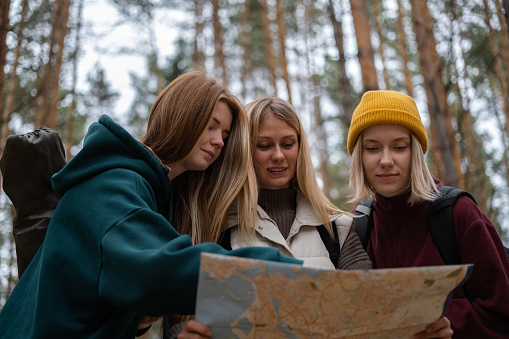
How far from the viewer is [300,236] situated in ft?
8.48

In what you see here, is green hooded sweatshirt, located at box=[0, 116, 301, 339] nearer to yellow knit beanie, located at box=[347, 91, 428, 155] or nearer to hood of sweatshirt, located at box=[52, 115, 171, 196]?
hood of sweatshirt, located at box=[52, 115, 171, 196]

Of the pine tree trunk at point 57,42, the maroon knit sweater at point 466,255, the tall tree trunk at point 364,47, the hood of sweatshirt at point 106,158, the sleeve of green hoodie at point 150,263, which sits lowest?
the maroon knit sweater at point 466,255

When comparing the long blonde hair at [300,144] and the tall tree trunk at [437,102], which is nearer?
the long blonde hair at [300,144]

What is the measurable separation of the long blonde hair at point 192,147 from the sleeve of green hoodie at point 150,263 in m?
0.76

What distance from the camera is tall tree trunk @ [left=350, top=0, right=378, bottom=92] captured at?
620 centimetres

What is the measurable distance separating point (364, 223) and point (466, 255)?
706 millimetres

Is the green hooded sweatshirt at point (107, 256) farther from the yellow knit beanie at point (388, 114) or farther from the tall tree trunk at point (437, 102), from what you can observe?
the tall tree trunk at point (437, 102)

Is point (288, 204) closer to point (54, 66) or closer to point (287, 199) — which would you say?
point (287, 199)

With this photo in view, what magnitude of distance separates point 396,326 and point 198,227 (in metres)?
1.21

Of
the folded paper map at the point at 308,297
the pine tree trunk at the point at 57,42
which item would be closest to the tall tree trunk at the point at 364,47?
the folded paper map at the point at 308,297

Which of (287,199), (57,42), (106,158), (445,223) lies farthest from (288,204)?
(57,42)

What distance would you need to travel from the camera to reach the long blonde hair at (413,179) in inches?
101

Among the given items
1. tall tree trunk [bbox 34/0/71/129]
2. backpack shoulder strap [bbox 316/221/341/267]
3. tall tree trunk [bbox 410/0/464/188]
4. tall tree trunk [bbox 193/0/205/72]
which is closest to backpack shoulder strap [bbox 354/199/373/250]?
backpack shoulder strap [bbox 316/221/341/267]

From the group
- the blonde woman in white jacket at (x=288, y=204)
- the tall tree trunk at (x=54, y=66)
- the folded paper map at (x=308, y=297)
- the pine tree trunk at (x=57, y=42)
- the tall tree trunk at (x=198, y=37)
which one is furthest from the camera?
the tall tree trunk at (x=198, y=37)
